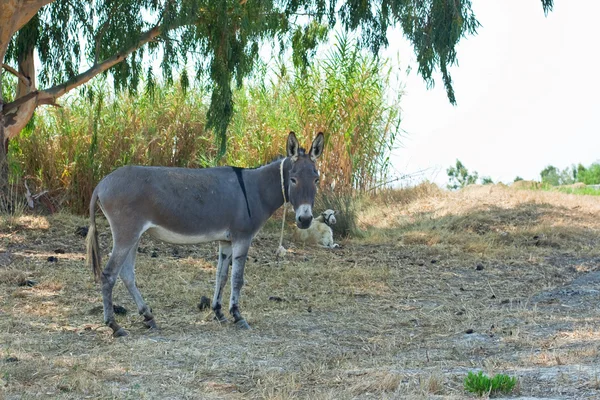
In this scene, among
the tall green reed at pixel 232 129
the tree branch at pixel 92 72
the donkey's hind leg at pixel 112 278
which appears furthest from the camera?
the tall green reed at pixel 232 129

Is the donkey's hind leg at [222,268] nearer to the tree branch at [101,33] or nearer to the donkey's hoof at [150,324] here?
the donkey's hoof at [150,324]

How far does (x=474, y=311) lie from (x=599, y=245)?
20.8 feet

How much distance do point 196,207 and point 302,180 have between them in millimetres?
985

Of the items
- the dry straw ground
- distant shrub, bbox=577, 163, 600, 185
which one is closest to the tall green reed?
the dry straw ground

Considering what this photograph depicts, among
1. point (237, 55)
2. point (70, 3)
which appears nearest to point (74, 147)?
point (70, 3)

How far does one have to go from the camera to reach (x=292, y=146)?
7418 millimetres

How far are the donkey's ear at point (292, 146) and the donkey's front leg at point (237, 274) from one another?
0.90 meters

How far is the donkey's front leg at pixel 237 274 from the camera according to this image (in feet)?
24.2

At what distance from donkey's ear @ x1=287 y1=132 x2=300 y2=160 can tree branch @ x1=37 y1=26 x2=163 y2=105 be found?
5.38m

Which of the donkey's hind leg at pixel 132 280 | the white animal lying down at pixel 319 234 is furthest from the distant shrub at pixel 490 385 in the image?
the white animal lying down at pixel 319 234

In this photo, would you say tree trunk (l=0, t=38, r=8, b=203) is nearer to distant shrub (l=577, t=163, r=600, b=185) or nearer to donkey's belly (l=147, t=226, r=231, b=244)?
donkey's belly (l=147, t=226, r=231, b=244)

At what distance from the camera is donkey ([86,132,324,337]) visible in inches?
270

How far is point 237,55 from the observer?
11266mm

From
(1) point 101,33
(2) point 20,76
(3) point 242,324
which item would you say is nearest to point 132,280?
(3) point 242,324
